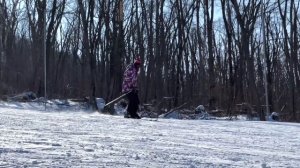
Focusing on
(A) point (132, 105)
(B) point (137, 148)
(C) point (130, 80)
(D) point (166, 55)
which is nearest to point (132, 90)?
(C) point (130, 80)

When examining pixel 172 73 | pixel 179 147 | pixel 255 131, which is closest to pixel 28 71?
pixel 172 73

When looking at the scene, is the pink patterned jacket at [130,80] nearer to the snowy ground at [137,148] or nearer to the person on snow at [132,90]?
the person on snow at [132,90]

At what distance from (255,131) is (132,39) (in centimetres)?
3588

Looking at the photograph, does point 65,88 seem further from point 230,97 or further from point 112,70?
point 230,97

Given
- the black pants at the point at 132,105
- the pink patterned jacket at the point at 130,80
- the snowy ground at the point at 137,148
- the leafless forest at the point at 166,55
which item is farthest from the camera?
the leafless forest at the point at 166,55

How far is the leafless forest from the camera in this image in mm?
33188

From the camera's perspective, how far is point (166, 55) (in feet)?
136

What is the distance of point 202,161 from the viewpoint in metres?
7.12

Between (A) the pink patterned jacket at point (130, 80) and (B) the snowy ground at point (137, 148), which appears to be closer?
(B) the snowy ground at point (137, 148)

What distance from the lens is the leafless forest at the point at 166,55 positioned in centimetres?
3319

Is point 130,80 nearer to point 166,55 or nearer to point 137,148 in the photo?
point 137,148

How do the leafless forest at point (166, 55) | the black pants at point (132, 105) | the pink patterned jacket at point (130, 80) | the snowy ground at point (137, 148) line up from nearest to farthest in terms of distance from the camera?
the snowy ground at point (137, 148), the black pants at point (132, 105), the pink patterned jacket at point (130, 80), the leafless forest at point (166, 55)

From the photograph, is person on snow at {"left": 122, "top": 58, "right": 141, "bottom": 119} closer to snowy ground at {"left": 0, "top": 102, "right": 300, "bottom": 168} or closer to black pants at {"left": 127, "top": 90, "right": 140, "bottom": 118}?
black pants at {"left": 127, "top": 90, "right": 140, "bottom": 118}

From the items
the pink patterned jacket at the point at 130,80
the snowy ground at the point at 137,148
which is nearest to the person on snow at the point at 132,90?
the pink patterned jacket at the point at 130,80
